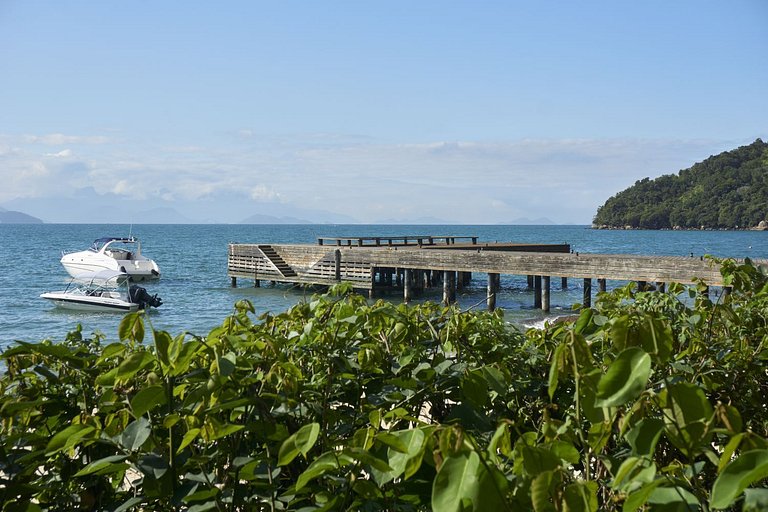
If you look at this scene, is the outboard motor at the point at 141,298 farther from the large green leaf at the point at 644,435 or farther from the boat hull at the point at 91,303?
the large green leaf at the point at 644,435

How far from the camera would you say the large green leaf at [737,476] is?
2.95ft

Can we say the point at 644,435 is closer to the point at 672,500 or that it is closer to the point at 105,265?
the point at 672,500

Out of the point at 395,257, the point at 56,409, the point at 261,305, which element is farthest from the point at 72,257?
the point at 56,409

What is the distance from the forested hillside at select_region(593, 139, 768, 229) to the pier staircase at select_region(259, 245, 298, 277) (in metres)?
154

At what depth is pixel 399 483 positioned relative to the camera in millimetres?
1539

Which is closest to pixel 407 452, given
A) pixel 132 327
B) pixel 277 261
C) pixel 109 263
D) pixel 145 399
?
pixel 145 399

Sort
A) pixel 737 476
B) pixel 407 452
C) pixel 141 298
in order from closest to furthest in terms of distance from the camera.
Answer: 1. pixel 737 476
2. pixel 407 452
3. pixel 141 298

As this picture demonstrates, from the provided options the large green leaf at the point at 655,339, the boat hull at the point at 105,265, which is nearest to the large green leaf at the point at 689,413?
the large green leaf at the point at 655,339

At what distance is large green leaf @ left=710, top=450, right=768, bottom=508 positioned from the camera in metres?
0.90

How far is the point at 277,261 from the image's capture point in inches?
1401

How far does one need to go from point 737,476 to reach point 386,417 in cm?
75

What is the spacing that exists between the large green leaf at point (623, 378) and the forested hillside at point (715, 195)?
181 m

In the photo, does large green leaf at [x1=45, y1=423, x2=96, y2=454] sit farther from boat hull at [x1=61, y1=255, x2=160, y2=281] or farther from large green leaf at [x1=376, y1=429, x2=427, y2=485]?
boat hull at [x1=61, y1=255, x2=160, y2=281]

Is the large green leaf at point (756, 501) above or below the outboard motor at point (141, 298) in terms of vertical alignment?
above
